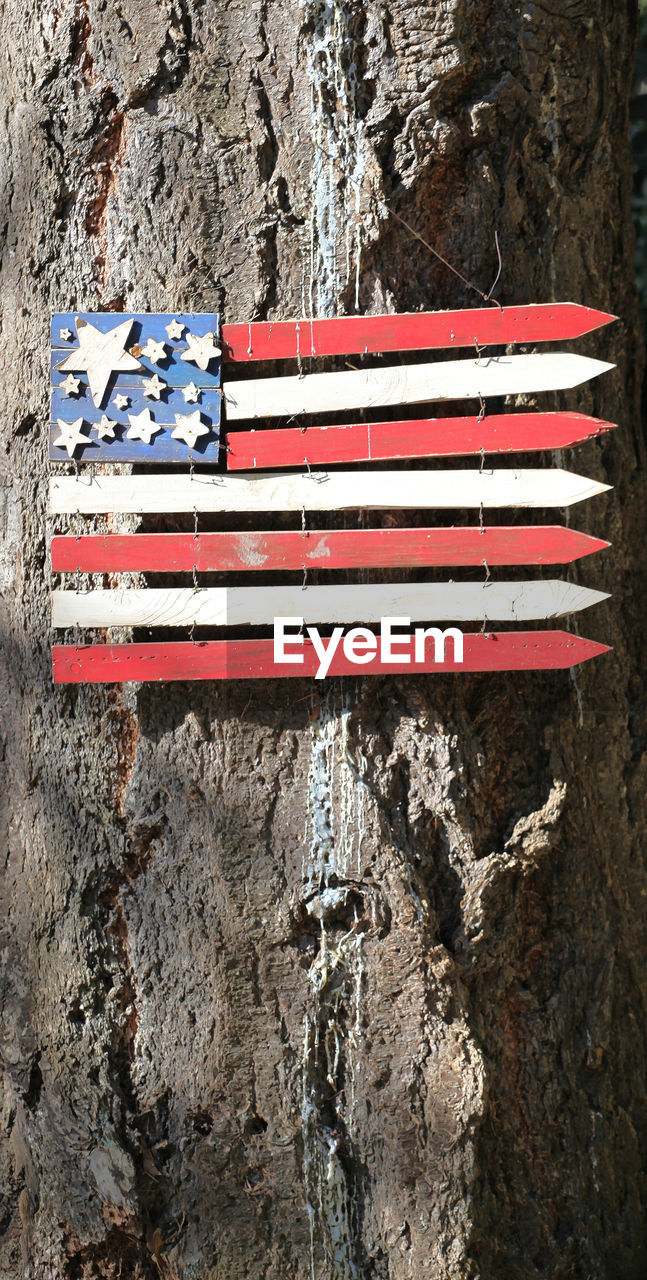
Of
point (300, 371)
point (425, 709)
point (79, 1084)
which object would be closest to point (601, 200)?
point (300, 371)

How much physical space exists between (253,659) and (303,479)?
0.34m

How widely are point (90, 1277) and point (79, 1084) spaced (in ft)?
1.16

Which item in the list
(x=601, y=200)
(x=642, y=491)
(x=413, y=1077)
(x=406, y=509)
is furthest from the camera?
(x=642, y=491)

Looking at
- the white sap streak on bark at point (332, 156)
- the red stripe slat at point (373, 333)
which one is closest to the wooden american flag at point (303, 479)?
the red stripe slat at point (373, 333)

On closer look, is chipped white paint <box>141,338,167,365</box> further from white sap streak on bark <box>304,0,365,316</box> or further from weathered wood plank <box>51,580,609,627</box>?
weathered wood plank <box>51,580,609,627</box>

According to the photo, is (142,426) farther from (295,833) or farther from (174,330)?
(295,833)

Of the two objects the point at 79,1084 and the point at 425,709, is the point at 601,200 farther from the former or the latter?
the point at 79,1084

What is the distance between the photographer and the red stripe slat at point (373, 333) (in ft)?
5.59

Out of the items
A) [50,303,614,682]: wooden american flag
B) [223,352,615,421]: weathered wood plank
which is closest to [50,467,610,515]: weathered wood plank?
[50,303,614,682]: wooden american flag

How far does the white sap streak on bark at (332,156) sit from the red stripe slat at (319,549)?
0.43m

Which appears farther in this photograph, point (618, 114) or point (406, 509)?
point (618, 114)

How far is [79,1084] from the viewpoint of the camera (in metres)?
1.75

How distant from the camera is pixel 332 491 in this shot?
173cm

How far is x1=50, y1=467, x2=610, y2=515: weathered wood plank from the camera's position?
1.72m
